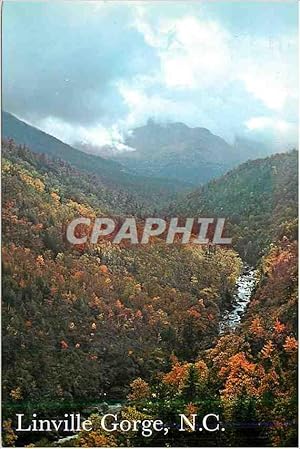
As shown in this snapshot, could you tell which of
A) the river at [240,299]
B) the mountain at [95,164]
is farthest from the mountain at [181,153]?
the river at [240,299]

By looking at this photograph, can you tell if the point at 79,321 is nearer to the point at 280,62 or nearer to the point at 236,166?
the point at 236,166

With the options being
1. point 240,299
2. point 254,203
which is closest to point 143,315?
point 240,299

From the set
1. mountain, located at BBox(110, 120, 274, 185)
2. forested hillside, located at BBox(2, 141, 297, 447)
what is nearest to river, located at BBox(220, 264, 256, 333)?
forested hillside, located at BBox(2, 141, 297, 447)

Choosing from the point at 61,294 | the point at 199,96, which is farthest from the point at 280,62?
the point at 61,294

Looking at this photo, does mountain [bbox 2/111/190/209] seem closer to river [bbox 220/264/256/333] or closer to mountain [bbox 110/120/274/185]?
mountain [bbox 110/120/274/185]

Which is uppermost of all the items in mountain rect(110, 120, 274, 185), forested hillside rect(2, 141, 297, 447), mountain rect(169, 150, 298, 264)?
mountain rect(110, 120, 274, 185)

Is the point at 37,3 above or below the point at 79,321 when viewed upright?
above
